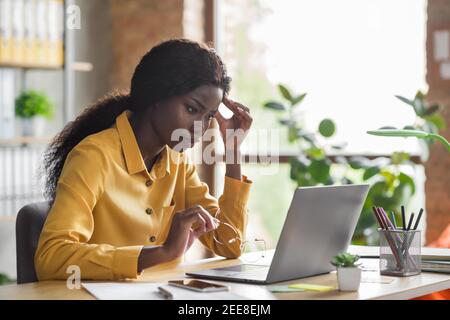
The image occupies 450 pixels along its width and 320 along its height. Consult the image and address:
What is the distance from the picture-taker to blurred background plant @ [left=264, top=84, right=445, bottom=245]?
341 cm

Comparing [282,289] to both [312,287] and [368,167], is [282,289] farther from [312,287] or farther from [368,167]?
[368,167]

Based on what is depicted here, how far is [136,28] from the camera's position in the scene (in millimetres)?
4652

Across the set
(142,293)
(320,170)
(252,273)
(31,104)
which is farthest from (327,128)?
(142,293)

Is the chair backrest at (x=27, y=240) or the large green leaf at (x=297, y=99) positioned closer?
the chair backrest at (x=27, y=240)

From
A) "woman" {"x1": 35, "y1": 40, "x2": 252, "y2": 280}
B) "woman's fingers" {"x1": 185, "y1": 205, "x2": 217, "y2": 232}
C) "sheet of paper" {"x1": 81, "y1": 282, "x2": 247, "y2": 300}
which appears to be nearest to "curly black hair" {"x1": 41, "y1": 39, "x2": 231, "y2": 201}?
"woman" {"x1": 35, "y1": 40, "x2": 252, "y2": 280}

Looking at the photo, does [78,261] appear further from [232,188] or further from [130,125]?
[232,188]

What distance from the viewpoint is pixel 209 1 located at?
4574mm

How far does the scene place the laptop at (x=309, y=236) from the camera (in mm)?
1604

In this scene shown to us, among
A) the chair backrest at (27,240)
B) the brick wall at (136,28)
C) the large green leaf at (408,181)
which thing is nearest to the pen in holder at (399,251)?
the chair backrest at (27,240)

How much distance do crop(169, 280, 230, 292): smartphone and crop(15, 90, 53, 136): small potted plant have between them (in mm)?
2610

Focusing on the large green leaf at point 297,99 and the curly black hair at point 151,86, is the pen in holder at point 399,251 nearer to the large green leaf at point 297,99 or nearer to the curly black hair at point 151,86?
the curly black hair at point 151,86

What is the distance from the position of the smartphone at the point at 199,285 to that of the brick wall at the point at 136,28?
3066 millimetres

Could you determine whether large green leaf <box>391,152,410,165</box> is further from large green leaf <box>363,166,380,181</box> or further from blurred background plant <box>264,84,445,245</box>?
Answer: large green leaf <box>363,166,380,181</box>

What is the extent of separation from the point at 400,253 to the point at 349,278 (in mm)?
249
